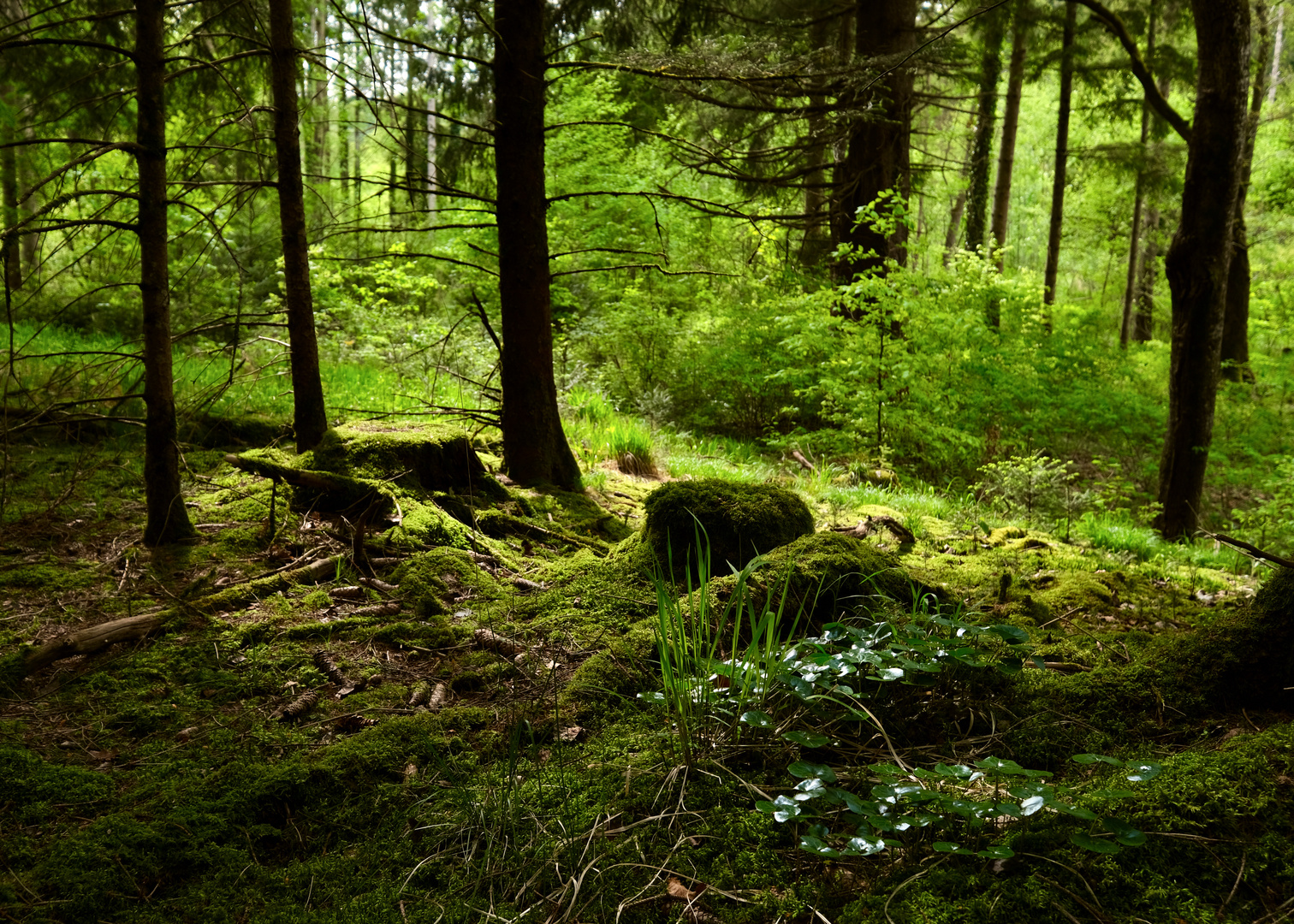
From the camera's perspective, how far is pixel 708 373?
40.5ft

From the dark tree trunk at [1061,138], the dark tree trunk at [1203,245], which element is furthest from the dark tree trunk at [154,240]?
the dark tree trunk at [1061,138]

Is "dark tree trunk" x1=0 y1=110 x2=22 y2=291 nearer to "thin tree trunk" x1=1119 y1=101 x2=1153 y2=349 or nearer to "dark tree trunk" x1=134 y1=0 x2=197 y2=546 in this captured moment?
"dark tree trunk" x1=134 y1=0 x2=197 y2=546

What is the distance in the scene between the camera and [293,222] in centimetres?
462

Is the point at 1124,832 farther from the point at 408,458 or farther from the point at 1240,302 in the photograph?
the point at 1240,302

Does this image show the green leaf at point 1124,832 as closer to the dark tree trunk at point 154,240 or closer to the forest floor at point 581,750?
the forest floor at point 581,750

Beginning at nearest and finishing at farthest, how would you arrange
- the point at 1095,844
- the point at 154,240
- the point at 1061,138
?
the point at 1095,844, the point at 154,240, the point at 1061,138

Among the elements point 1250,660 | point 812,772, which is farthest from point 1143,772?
point 1250,660

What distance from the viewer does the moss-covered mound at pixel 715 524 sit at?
141 inches

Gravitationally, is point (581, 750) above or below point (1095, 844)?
below

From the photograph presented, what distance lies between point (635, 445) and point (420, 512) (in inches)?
118

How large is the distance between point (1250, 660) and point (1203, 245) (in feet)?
18.8

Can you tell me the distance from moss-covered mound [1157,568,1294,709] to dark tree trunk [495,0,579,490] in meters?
3.94

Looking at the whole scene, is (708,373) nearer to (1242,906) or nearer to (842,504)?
(842,504)

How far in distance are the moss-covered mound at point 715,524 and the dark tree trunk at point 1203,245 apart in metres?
5.35
